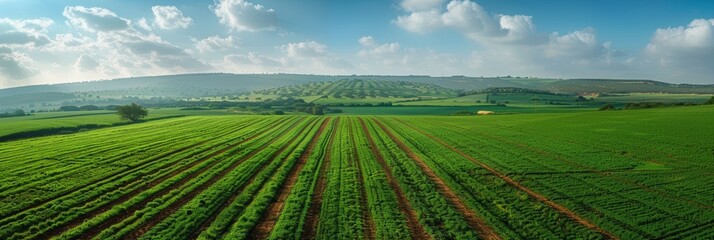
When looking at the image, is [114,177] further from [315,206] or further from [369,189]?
[369,189]

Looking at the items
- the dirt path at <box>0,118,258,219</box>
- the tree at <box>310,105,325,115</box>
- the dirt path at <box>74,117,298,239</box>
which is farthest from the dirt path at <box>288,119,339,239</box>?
the tree at <box>310,105,325,115</box>

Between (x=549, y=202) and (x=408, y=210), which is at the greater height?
(x=408, y=210)

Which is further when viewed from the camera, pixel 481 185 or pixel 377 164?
pixel 377 164

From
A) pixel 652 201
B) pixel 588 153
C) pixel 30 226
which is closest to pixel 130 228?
pixel 30 226

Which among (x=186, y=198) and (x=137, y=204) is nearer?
(x=137, y=204)

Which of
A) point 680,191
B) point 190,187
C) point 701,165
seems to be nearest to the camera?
point 680,191

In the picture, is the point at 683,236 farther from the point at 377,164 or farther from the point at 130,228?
A: the point at 130,228

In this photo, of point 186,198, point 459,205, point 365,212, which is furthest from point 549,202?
point 186,198

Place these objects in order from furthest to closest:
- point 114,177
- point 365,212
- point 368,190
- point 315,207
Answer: point 114,177 < point 368,190 < point 315,207 < point 365,212

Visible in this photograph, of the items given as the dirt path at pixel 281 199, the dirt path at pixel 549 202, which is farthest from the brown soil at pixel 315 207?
the dirt path at pixel 549 202
